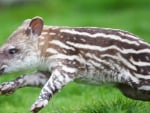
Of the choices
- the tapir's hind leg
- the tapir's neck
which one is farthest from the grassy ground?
the tapir's neck

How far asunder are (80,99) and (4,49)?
223cm

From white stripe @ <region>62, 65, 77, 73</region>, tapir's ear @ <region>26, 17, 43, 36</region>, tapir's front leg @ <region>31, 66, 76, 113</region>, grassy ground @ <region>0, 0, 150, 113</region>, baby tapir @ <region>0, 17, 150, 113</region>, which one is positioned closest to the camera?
tapir's front leg @ <region>31, 66, 76, 113</region>

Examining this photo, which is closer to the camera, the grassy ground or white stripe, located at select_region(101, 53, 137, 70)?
white stripe, located at select_region(101, 53, 137, 70)

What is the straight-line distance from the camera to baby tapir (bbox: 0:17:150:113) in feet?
28.7

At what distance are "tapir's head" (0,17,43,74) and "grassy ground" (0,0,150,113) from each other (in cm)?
81

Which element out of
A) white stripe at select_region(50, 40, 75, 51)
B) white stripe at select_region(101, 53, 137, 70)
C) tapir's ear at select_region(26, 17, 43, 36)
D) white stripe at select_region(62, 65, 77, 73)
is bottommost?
white stripe at select_region(62, 65, 77, 73)

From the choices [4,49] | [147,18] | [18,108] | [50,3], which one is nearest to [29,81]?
[4,49]

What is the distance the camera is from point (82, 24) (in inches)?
721

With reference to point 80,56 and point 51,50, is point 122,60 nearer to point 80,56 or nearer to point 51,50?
point 80,56

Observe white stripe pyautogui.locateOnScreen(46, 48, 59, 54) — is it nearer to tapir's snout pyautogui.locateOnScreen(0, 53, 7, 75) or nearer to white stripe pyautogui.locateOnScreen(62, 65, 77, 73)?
white stripe pyautogui.locateOnScreen(62, 65, 77, 73)

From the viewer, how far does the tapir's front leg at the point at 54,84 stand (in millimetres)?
8312

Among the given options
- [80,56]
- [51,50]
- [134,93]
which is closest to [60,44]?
[51,50]

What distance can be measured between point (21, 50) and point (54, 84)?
61cm

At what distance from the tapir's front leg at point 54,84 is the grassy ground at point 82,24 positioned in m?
0.66
